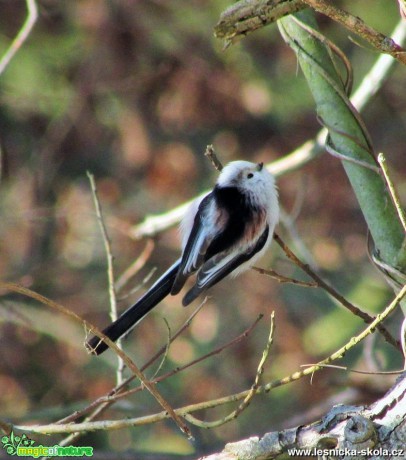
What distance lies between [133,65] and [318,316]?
7.93ft

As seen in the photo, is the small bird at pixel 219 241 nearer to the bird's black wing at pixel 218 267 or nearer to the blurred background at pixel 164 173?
the bird's black wing at pixel 218 267

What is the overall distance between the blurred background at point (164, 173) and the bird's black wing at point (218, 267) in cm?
261

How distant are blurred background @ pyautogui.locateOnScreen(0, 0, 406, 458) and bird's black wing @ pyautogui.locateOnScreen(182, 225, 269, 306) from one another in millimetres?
2607

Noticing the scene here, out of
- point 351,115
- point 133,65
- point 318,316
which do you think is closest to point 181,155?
point 133,65

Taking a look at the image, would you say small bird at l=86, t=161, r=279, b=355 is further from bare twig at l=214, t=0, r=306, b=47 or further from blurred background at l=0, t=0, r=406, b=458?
blurred background at l=0, t=0, r=406, b=458

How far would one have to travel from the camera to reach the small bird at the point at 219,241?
256 cm

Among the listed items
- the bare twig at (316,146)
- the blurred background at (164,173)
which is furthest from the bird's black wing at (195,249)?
the blurred background at (164,173)

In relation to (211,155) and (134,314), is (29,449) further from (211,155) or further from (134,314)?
(211,155)

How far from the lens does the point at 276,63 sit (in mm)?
5895

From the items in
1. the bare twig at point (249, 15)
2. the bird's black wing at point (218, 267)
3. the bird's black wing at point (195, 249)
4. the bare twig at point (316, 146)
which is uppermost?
the bare twig at point (249, 15)

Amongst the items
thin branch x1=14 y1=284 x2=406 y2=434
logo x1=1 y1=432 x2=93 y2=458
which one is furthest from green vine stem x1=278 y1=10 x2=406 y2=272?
logo x1=1 y1=432 x2=93 y2=458

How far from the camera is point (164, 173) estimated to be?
5836 mm

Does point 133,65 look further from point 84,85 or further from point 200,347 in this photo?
point 200,347

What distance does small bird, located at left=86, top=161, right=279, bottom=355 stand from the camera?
101 inches
